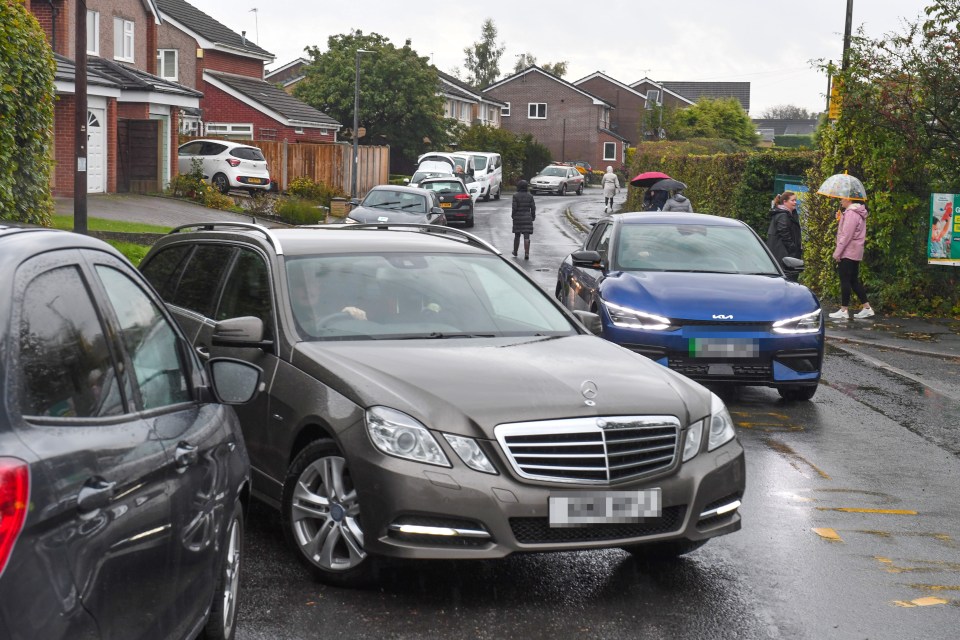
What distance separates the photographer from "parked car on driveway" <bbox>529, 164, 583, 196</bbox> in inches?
2719

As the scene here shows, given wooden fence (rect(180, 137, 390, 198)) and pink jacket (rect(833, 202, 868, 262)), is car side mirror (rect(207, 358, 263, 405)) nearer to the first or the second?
pink jacket (rect(833, 202, 868, 262))

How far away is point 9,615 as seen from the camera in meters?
2.47

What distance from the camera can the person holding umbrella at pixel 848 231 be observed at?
1811 centimetres

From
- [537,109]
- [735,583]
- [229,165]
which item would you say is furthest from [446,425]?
[537,109]

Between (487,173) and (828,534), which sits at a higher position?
(487,173)

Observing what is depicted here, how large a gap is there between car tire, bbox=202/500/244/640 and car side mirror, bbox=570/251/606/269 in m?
7.49

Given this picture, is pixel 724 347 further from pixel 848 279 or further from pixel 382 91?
pixel 382 91

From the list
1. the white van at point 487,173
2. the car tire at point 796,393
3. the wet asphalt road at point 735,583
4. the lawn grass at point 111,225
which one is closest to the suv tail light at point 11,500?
the wet asphalt road at point 735,583

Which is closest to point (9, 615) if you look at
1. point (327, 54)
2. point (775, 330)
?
point (775, 330)

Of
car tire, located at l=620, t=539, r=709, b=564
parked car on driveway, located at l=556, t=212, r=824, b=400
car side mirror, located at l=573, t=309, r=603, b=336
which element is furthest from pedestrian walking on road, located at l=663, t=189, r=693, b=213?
car tire, located at l=620, t=539, r=709, b=564

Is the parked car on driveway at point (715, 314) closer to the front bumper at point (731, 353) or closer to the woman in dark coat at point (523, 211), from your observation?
the front bumper at point (731, 353)

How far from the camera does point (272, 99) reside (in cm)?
5831

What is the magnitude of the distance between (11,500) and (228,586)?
2137 millimetres

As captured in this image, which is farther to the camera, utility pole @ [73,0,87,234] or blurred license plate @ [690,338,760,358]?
utility pole @ [73,0,87,234]
